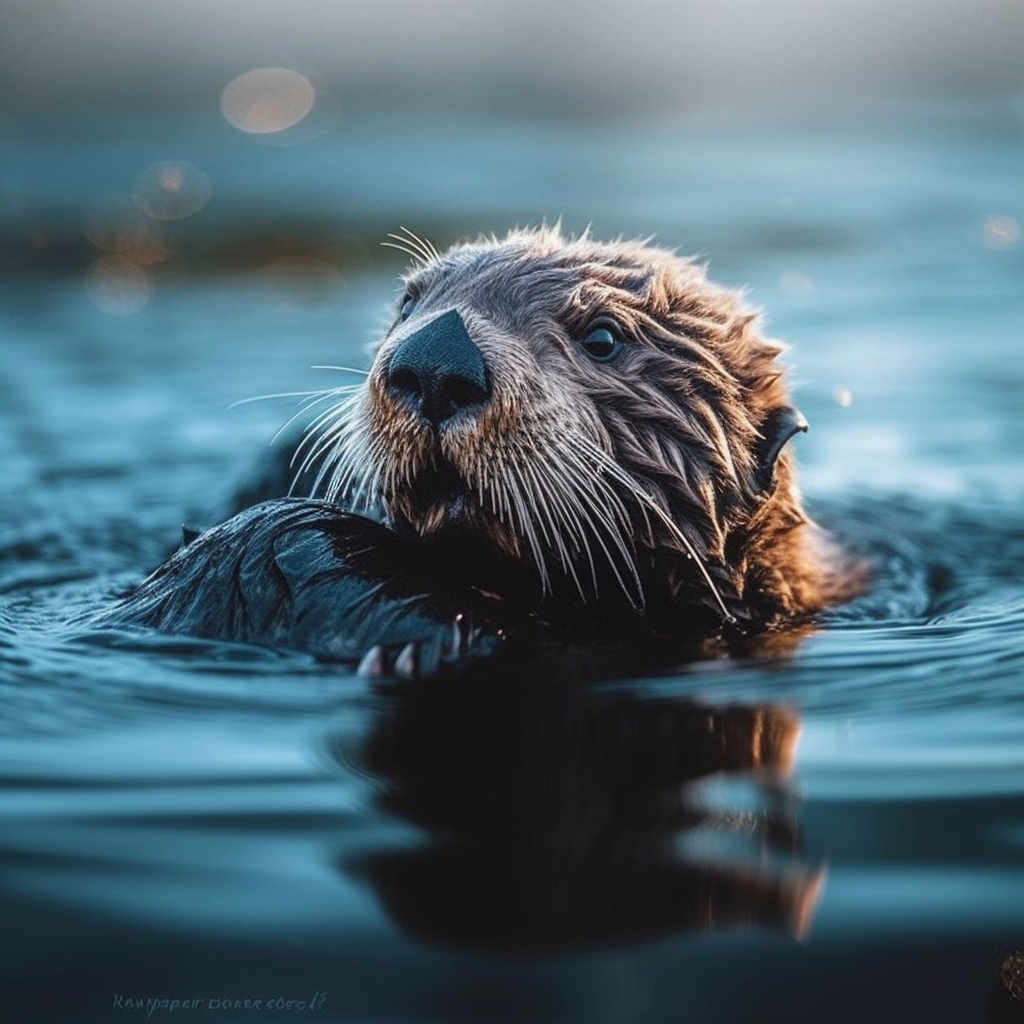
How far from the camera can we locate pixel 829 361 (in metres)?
11.4

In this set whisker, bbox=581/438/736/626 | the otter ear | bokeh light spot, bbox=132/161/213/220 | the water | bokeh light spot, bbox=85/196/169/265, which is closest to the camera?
the water

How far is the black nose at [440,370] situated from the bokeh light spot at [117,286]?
387 inches

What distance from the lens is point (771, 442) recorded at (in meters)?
5.12

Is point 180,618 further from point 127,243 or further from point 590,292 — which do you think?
point 127,243

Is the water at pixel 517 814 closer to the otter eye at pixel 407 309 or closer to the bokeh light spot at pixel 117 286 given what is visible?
the otter eye at pixel 407 309

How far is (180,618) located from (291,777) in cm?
110

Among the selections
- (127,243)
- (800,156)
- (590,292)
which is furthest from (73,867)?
(800,156)

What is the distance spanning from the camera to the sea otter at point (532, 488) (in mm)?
4438

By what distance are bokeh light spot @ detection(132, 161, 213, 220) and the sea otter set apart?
14.6 m

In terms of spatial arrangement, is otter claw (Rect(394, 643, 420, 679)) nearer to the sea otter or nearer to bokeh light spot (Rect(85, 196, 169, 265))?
→ the sea otter

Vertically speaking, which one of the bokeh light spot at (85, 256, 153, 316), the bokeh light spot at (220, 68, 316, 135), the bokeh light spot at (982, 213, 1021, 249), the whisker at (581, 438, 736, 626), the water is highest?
the bokeh light spot at (220, 68, 316, 135)

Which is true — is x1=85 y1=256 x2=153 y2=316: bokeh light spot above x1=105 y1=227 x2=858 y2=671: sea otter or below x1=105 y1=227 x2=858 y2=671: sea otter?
above

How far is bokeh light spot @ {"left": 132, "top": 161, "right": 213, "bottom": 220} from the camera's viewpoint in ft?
63.5

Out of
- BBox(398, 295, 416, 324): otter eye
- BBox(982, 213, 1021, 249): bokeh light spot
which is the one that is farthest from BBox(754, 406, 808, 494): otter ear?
BBox(982, 213, 1021, 249): bokeh light spot
